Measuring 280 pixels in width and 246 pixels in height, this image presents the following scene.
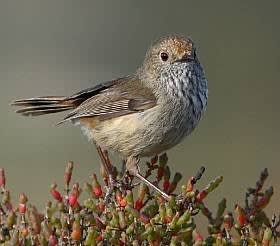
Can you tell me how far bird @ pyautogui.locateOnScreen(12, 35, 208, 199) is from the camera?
237 inches

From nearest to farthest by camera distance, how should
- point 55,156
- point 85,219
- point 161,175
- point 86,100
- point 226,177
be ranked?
1. point 85,219
2. point 161,175
3. point 86,100
4. point 226,177
5. point 55,156

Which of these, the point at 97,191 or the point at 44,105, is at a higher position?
the point at 44,105

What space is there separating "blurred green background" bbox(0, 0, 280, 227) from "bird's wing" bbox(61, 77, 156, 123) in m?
3.13

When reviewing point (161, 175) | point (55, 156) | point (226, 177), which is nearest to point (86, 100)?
point (161, 175)

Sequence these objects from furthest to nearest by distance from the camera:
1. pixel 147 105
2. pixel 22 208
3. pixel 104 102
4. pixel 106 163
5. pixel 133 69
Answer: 1. pixel 133 69
2. pixel 104 102
3. pixel 147 105
4. pixel 106 163
5. pixel 22 208

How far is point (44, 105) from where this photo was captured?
6504 millimetres

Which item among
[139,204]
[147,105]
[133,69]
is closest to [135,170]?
[147,105]

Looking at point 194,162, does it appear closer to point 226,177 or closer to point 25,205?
point 226,177

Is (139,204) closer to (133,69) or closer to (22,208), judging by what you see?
(22,208)

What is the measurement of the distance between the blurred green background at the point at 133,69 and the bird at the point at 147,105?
315 cm

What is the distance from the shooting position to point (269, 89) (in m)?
16.6

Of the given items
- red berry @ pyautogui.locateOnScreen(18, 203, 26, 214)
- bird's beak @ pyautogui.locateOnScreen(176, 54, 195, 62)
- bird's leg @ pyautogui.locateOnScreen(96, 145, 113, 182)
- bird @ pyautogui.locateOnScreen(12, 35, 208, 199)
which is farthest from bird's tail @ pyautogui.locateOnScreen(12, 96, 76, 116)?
red berry @ pyautogui.locateOnScreen(18, 203, 26, 214)

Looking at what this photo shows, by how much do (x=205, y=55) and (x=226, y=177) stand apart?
21.4 ft

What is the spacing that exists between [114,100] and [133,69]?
11.1 meters
